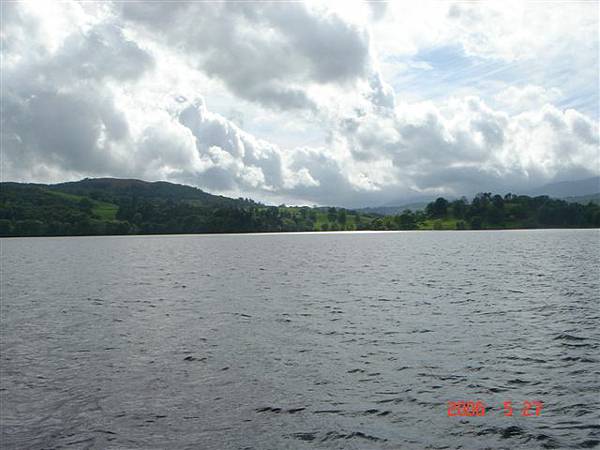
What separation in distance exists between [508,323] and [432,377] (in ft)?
57.6

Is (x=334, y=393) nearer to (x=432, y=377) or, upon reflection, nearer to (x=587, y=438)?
(x=432, y=377)

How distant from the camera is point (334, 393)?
1002 inches

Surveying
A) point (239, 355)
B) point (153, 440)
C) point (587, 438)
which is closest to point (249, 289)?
point (239, 355)

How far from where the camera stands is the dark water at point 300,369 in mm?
20734

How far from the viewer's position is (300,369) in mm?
29844
